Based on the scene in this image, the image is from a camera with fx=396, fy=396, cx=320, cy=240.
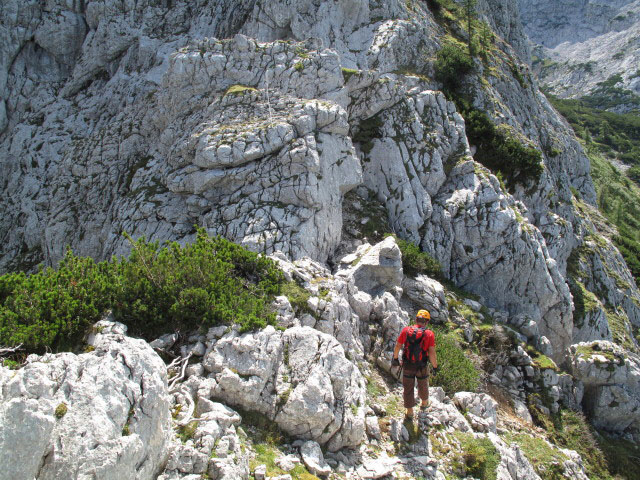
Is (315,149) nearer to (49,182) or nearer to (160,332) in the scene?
(160,332)

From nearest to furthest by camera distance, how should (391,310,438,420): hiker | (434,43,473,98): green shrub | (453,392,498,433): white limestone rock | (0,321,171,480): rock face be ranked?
(0,321,171,480): rock face → (391,310,438,420): hiker → (453,392,498,433): white limestone rock → (434,43,473,98): green shrub

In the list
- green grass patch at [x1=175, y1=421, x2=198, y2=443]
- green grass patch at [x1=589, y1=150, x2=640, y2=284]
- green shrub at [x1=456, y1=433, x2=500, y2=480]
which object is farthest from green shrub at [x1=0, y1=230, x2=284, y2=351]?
green grass patch at [x1=589, y1=150, x2=640, y2=284]

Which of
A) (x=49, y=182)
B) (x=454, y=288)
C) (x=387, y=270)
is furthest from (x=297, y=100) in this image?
(x=49, y=182)

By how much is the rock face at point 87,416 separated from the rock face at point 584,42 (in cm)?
16409

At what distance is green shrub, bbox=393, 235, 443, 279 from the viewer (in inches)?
758

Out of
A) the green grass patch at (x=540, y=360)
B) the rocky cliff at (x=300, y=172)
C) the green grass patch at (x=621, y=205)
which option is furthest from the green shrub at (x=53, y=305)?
the green grass patch at (x=621, y=205)

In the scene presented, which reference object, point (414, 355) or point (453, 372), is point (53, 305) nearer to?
point (414, 355)

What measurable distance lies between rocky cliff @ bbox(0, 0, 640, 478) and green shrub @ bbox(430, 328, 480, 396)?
1819 mm

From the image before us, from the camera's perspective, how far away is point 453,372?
1326cm

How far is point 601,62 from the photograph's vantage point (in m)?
149

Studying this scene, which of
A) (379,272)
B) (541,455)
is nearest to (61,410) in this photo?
(541,455)

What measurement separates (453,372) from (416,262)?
693 cm

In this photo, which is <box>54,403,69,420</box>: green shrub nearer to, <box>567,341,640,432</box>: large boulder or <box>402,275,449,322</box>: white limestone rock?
<box>402,275,449,322</box>: white limestone rock


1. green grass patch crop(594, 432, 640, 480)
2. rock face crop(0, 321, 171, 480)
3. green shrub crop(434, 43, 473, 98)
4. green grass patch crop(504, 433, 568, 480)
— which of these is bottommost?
→ green grass patch crop(594, 432, 640, 480)
